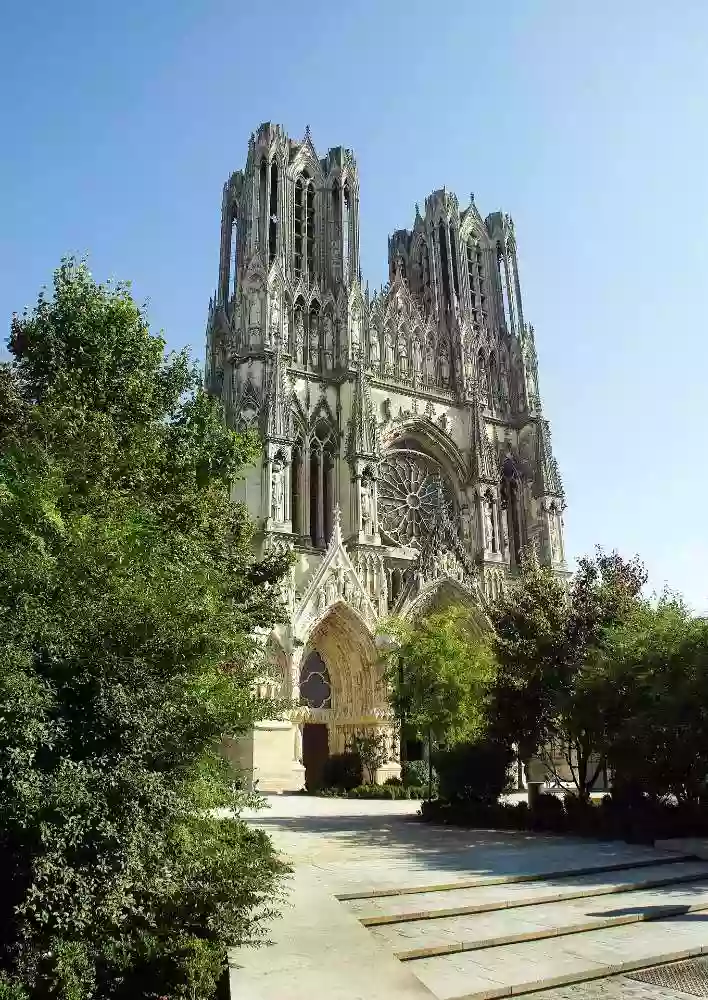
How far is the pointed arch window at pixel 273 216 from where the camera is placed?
35906mm

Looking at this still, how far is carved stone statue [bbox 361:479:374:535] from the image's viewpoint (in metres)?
31.9

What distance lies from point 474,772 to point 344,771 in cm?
1047

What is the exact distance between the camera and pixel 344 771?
86.7ft

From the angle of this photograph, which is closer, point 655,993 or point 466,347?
point 655,993

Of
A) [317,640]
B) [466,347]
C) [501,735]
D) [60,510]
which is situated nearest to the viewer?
[60,510]

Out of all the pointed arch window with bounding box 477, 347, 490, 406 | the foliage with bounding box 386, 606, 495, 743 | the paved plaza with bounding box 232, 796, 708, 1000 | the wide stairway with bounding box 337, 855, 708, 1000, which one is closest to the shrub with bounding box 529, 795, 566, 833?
the paved plaza with bounding box 232, 796, 708, 1000

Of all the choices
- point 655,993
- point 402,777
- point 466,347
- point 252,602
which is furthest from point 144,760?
point 466,347

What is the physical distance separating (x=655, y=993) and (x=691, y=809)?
893cm

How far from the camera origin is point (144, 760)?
6504 mm

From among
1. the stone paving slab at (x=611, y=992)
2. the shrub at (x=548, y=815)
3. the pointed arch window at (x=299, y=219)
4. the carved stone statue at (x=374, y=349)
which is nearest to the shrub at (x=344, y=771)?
the shrub at (x=548, y=815)

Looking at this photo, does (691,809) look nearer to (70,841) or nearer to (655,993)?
(655,993)

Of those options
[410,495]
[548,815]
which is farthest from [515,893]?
[410,495]

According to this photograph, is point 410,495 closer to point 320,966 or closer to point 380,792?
point 380,792

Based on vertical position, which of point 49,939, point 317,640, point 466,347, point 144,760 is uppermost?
point 466,347
